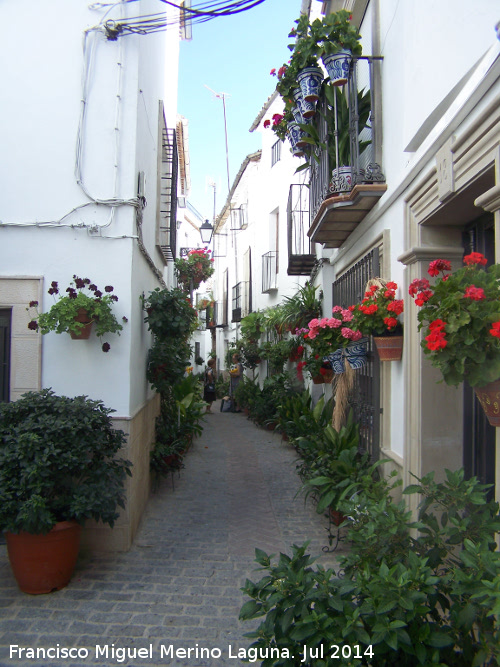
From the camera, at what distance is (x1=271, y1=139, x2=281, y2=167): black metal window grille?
14484mm

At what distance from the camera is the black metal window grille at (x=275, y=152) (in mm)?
14484

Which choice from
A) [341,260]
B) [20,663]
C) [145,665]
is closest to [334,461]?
[145,665]

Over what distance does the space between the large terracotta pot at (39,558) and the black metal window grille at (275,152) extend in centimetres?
1234

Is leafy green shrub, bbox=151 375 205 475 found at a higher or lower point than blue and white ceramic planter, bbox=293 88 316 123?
lower

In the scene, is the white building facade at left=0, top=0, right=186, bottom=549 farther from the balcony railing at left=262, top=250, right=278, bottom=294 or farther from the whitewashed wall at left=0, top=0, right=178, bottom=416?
the balcony railing at left=262, top=250, right=278, bottom=294

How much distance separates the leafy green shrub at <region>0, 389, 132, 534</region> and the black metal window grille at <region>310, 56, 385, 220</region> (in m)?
3.24

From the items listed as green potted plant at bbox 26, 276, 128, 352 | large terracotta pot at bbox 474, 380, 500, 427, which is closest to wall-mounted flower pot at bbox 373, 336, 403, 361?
large terracotta pot at bbox 474, 380, 500, 427

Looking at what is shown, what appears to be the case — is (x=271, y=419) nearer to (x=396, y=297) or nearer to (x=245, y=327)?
(x=245, y=327)

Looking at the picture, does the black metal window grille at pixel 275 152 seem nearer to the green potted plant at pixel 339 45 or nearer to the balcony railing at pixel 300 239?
the balcony railing at pixel 300 239

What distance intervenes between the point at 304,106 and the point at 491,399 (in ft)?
15.7

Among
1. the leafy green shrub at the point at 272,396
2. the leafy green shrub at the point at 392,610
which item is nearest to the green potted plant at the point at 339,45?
the leafy green shrub at the point at 392,610

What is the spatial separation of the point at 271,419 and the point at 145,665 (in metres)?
8.59

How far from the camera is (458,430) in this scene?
3.67 m

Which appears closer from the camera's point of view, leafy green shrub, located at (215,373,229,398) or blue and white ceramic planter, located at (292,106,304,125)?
blue and white ceramic planter, located at (292,106,304,125)
